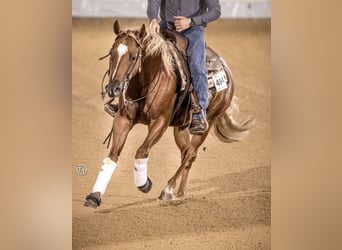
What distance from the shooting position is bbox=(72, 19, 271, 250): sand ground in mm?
2408

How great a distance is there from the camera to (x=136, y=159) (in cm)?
245

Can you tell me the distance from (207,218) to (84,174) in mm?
663

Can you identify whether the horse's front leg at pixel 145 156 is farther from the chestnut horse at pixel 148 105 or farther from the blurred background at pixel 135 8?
the blurred background at pixel 135 8

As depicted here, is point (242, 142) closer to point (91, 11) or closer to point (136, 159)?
point (136, 159)

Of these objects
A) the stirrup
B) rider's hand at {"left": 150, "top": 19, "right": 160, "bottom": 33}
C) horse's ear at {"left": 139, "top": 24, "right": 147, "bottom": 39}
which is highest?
rider's hand at {"left": 150, "top": 19, "right": 160, "bottom": 33}

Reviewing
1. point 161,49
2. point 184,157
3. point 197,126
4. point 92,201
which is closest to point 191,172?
point 184,157

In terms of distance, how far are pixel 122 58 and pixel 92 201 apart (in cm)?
73

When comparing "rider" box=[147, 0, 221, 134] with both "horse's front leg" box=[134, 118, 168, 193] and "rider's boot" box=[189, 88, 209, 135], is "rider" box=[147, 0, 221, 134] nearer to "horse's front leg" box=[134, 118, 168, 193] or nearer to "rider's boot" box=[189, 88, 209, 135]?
"rider's boot" box=[189, 88, 209, 135]

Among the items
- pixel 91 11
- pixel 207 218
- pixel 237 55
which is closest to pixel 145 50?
pixel 91 11

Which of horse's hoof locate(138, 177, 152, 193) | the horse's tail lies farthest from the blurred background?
horse's hoof locate(138, 177, 152, 193)

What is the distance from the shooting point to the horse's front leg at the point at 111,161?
2418mm

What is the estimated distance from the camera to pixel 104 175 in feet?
7.97

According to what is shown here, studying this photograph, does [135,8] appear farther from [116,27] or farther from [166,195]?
[166,195]

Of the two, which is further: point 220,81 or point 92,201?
point 220,81
